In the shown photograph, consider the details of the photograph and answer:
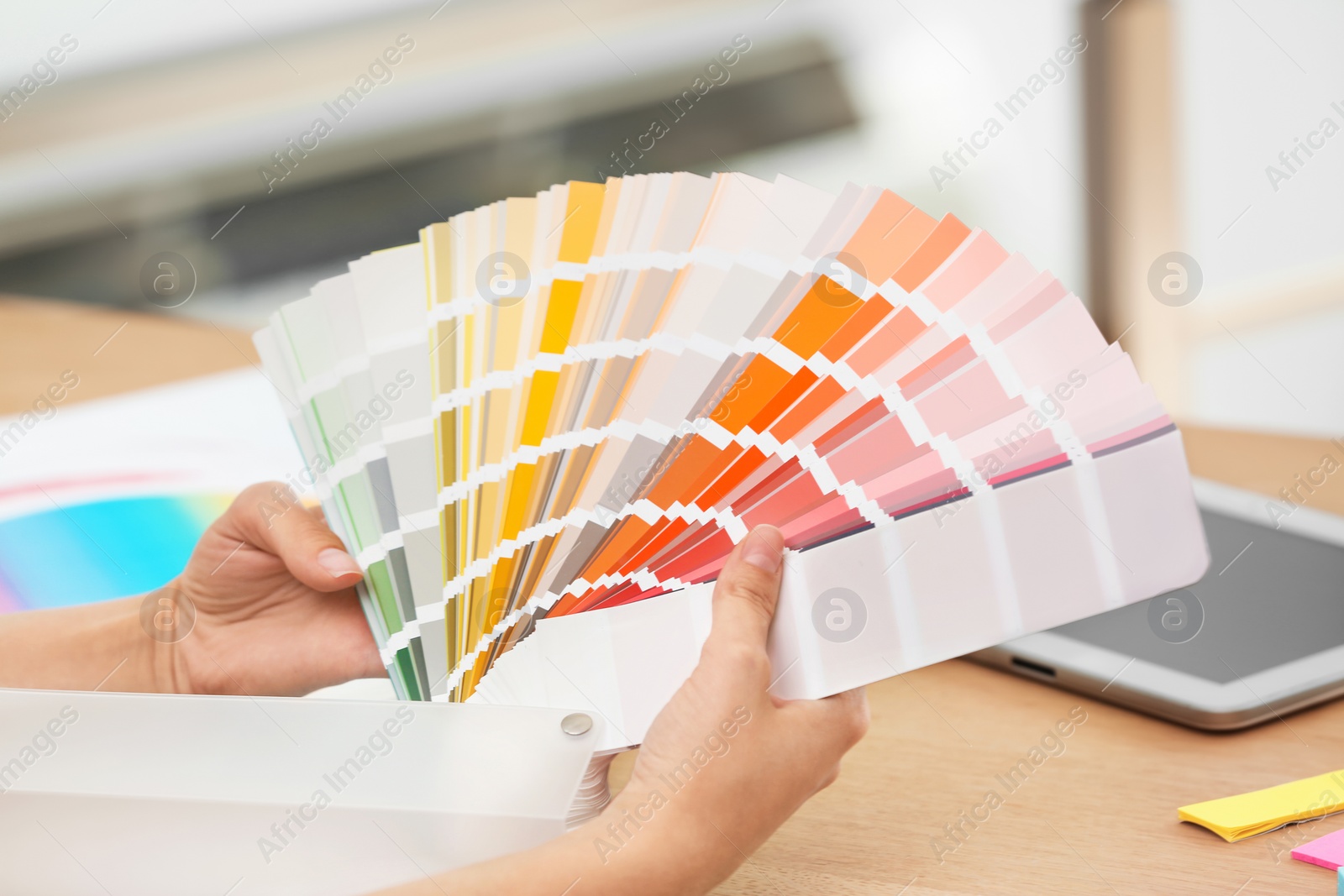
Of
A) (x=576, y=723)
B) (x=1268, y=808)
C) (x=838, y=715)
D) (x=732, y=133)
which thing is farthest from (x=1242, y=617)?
(x=732, y=133)

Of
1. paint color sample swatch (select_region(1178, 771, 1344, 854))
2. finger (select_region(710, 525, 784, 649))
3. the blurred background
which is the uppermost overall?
the blurred background

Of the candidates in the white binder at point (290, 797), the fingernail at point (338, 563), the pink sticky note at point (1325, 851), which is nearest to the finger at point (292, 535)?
the fingernail at point (338, 563)

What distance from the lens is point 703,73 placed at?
323cm

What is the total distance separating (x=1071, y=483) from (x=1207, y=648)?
0.31 metres

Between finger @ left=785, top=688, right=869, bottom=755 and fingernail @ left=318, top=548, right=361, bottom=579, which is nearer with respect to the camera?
finger @ left=785, top=688, right=869, bottom=755

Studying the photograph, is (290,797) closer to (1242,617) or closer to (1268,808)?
(1268,808)

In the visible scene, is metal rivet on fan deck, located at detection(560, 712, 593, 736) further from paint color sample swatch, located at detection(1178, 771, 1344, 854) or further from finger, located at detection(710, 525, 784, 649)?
paint color sample swatch, located at detection(1178, 771, 1344, 854)

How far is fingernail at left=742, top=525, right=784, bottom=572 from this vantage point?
1.94 ft

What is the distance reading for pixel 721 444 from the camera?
637 millimetres

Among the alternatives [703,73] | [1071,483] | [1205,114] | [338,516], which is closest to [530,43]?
[703,73]

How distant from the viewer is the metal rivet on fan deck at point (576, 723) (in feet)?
1.92

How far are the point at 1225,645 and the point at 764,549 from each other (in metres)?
0.41

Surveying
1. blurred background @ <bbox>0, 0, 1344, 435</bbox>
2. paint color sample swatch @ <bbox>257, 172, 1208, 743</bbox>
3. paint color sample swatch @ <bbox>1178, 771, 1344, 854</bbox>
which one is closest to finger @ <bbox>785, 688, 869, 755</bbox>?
paint color sample swatch @ <bbox>257, 172, 1208, 743</bbox>

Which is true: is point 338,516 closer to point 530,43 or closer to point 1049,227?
point 530,43
